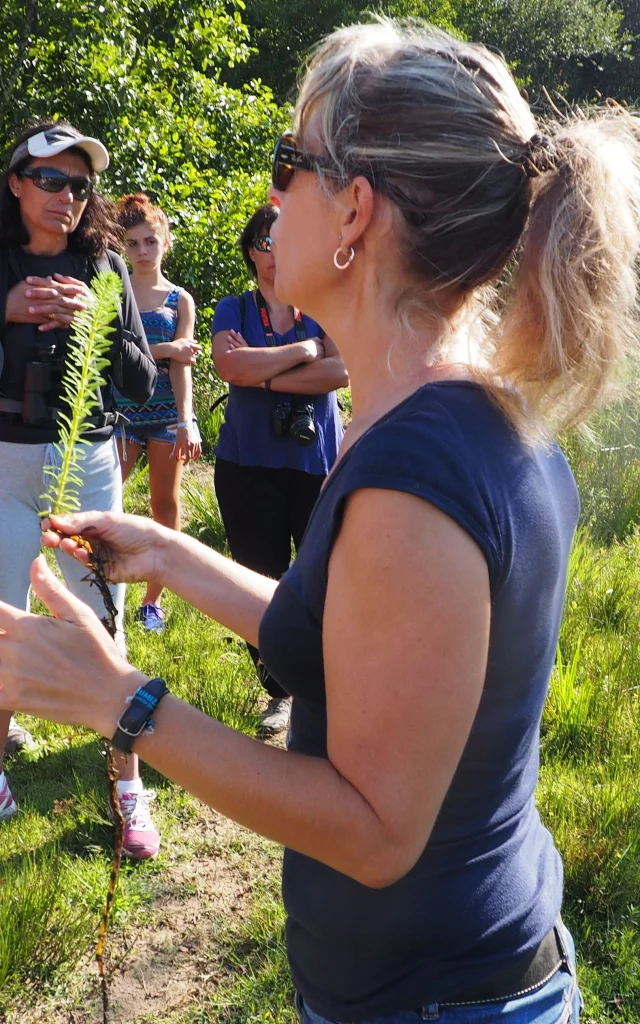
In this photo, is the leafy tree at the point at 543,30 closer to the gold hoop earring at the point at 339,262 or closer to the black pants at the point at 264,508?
the black pants at the point at 264,508

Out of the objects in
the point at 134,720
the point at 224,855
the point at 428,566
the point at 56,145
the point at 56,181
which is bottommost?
the point at 224,855

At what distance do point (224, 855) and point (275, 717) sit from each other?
31.2 inches

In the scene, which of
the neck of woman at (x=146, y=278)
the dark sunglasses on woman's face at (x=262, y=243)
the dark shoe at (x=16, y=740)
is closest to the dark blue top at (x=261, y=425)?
the dark sunglasses on woman's face at (x=262, y=243)

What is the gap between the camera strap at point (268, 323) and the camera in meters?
4.21

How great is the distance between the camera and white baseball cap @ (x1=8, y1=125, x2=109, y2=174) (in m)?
3.30

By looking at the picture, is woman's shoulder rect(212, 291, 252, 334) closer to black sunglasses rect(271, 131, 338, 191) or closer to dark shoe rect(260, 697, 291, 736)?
dark shoe rect(260, 697, 291, 736)

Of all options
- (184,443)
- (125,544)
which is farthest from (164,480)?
(125,544)

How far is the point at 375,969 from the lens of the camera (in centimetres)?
128

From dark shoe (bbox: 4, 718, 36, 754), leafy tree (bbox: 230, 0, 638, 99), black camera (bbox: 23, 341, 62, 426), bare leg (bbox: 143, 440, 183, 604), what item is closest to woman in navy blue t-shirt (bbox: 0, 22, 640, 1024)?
black camera (bbox: 23, 341, 62, 426)

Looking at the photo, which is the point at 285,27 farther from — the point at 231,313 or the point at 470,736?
the point at 470,736

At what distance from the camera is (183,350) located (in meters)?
5.12

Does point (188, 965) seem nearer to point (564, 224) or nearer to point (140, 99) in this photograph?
point (564, 224)

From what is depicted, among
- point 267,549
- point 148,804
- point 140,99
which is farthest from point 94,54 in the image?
point 148,804

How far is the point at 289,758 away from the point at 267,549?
2.98 m
